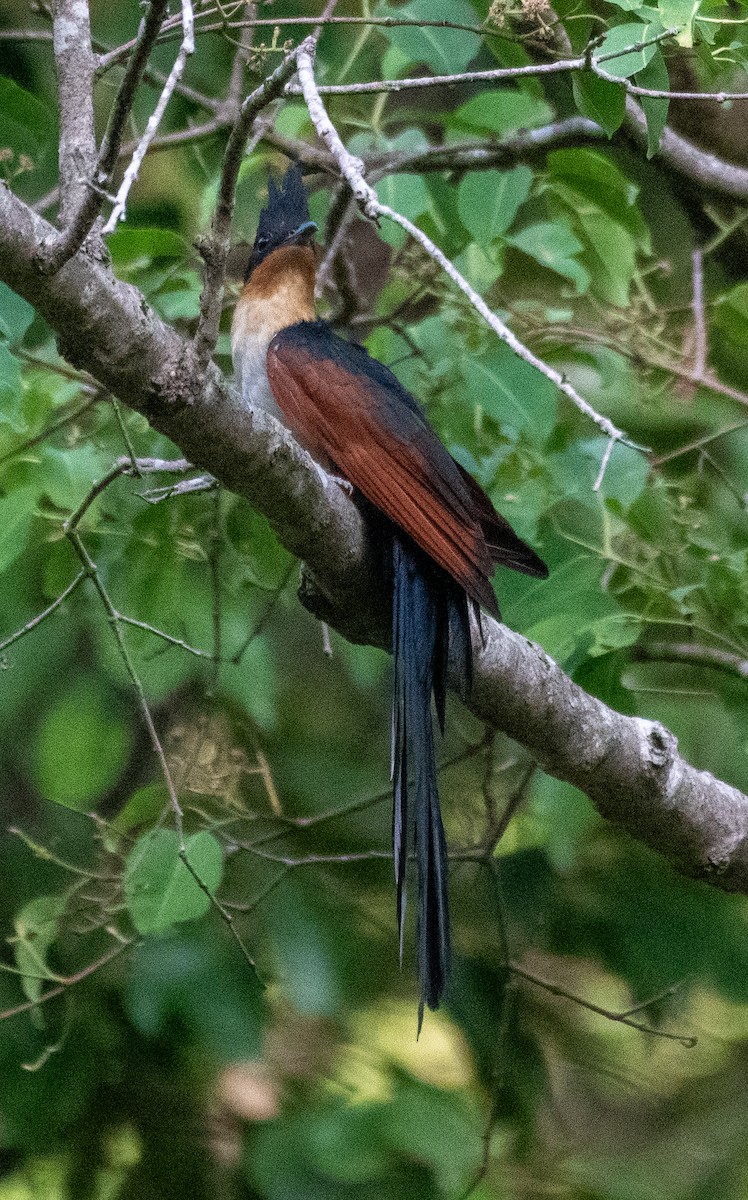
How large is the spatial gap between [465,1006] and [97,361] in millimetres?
1972

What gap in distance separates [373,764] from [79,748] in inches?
34.6

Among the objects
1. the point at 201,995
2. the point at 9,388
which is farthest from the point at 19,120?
the point at 201,995

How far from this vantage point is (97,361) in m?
1.56

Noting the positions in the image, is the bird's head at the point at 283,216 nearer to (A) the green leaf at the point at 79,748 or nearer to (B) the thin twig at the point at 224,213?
(A) the green leaf at the point at 79,748

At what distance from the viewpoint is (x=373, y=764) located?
3625 mm

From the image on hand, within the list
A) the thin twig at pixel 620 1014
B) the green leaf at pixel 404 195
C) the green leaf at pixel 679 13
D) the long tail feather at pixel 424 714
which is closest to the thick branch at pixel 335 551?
the long tail feather at pixel 424 714

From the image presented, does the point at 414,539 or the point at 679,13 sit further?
the point at 414,539

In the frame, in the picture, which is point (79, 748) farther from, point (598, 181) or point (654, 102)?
point (654, 102)

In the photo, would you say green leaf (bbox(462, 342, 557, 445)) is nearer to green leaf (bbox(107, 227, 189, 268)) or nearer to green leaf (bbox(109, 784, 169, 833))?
green leaf (bbox(107, 227, 189, 268))

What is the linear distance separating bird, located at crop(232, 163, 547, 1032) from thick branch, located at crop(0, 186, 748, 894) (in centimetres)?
8

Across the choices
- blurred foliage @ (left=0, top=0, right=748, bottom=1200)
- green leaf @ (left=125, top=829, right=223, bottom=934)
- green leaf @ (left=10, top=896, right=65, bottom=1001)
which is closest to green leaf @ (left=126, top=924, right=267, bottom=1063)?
blurred foliage @ (left=0, top=0, right=748, bottom=1200)

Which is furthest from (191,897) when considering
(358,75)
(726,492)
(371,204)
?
(358,75)

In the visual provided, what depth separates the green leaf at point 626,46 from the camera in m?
1.74

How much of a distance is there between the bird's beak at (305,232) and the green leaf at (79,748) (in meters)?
1.13
